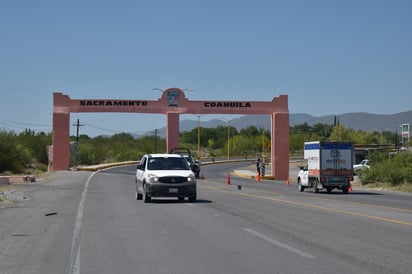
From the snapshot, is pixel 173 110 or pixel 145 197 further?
pixel 173 110

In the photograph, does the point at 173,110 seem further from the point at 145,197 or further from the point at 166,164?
the point at 145,197

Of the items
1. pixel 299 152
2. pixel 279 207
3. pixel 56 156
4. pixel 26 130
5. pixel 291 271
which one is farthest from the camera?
pixel 299 152

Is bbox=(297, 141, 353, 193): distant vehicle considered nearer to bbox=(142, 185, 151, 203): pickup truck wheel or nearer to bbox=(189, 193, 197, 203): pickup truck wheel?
bbox=(189, 193, 197, 203): pickup truck wheel

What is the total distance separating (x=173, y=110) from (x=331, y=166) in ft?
98.1

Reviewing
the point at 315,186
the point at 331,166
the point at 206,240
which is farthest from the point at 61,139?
the point at 206,240

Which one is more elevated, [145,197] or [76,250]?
[145,197]

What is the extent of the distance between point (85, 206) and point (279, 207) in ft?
23.4

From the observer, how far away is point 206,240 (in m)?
14.4

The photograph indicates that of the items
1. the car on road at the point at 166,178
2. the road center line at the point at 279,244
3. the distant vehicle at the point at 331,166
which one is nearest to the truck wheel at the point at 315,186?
the distant vehicle at the point at 331,166

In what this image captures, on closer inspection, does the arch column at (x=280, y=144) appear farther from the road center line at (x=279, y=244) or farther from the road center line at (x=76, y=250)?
the road center line at (x=279, y=244)

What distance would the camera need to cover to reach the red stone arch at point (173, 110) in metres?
65.2

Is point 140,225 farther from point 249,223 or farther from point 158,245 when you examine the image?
point 158,245

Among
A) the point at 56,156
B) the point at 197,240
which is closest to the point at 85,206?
the point at 197,240

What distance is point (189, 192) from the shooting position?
85.9 feet
